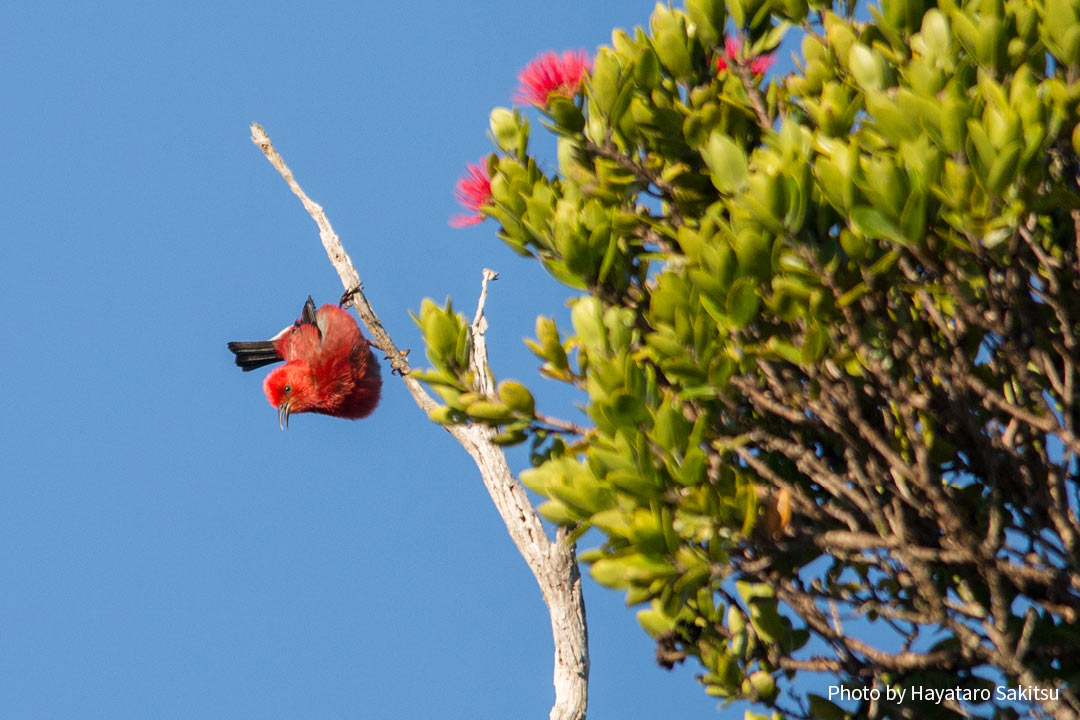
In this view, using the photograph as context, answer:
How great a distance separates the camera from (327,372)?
8523 mm

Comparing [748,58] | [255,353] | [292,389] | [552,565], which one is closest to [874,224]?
[748,58]

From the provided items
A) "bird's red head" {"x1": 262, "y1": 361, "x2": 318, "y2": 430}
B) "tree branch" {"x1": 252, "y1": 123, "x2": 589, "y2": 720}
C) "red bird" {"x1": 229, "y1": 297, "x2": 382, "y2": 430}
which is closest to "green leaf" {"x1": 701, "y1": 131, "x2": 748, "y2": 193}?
"tree branch" {"x1": 252, "y1": 123, "x2": 589, "y2": 720}

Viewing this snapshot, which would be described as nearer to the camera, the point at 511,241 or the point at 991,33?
the point at 991,33

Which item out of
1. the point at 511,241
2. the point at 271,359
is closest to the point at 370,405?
the point at 271,359

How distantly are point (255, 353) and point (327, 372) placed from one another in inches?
73.0

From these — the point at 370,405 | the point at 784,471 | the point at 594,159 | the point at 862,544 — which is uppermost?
the point at 370,405

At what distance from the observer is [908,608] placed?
122 inches

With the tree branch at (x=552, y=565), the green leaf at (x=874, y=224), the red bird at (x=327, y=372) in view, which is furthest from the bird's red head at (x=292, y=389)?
the green leaf at (x=874, y=224)

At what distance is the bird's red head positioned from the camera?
8586 mm

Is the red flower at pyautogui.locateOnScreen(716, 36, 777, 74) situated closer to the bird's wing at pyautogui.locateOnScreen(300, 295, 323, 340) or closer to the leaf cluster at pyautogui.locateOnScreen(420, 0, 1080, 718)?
the leaf cluster at pyautogui.locateOnScreen(420, 0, 1080, 718)

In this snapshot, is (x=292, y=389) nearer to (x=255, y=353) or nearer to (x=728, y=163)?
(x=255, y=353)

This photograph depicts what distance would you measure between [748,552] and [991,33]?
1.41m

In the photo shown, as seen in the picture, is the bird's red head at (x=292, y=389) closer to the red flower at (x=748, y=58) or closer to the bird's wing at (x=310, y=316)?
the bird's wing at (x=310, y=316)

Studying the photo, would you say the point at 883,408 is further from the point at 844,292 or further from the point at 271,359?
the point at 271,359
